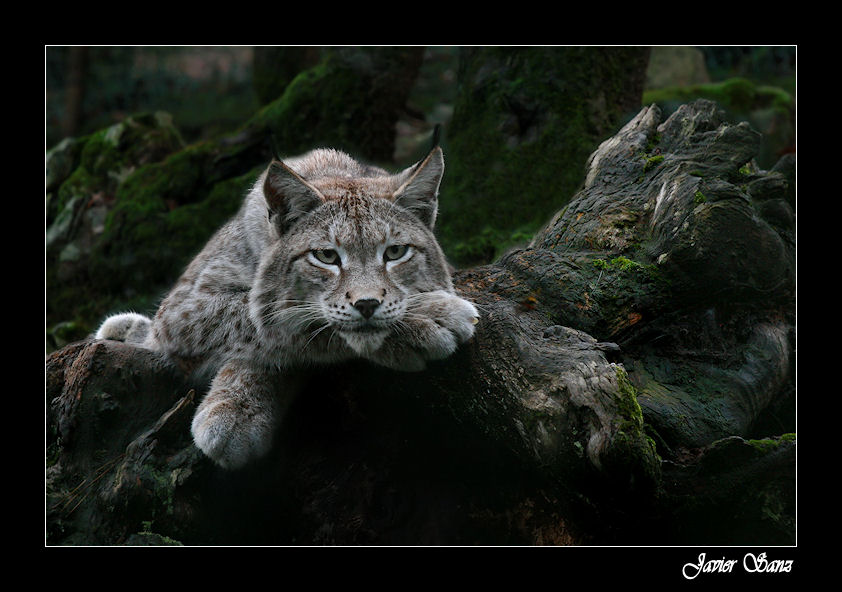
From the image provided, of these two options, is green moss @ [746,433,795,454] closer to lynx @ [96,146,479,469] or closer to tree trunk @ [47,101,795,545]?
tree trunk @ [47,101,795,545]

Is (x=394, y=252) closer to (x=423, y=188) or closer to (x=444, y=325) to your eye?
(x=423, y=188)

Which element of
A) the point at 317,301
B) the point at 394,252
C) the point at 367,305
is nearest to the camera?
the point at 367,305

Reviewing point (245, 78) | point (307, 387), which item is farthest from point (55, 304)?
point (245, 78)

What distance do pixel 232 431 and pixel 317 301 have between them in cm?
84

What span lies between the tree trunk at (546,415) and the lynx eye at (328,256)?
602mm

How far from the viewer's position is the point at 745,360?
4152 millimetres

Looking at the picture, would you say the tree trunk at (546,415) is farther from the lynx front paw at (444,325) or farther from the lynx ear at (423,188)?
the lynx ear at (423,188)

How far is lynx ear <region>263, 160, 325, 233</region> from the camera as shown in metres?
3.92

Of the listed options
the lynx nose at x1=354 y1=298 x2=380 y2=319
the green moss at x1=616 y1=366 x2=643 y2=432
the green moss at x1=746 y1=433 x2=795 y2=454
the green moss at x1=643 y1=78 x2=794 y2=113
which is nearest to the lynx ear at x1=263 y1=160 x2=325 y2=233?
the lynx nose at x1=354 y1=298 x2=380 y2=319

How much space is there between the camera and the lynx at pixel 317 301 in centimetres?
358

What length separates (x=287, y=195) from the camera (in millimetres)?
4004

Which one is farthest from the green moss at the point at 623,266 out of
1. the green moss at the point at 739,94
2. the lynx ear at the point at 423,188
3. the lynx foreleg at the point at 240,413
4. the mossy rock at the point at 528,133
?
the green moss at the point at 739,94

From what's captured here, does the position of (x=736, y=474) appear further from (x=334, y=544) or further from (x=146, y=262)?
(x=146, y=262)

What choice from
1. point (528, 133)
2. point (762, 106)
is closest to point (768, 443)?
point (528, 133)
